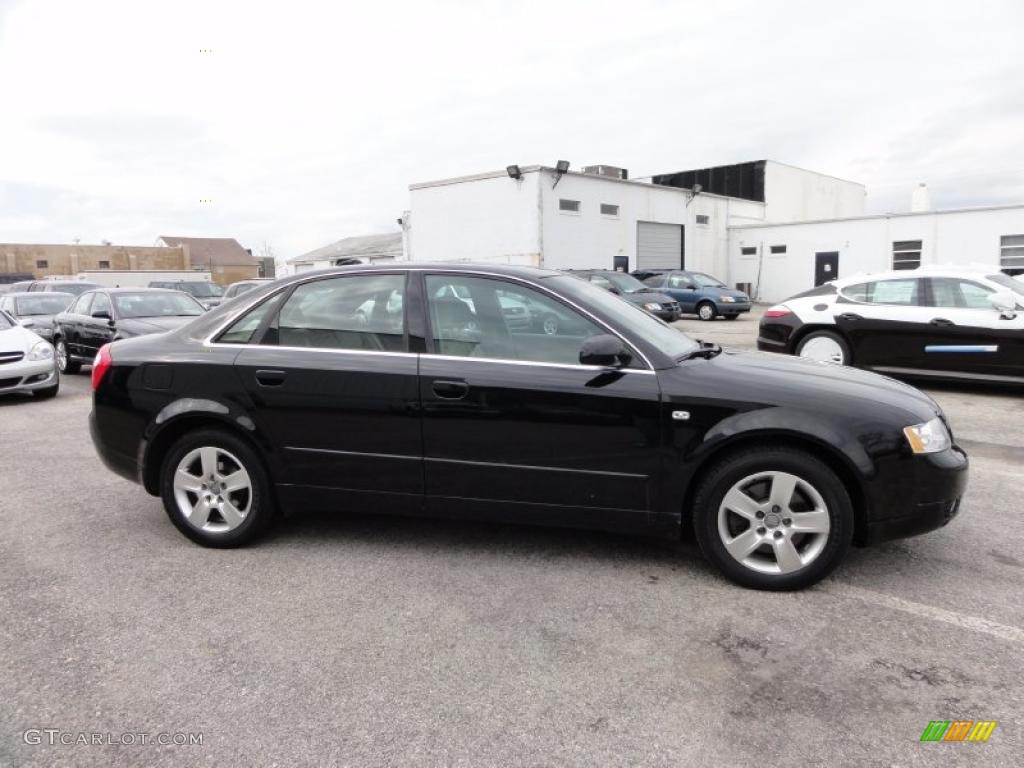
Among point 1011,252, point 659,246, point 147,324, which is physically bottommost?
point 147,324

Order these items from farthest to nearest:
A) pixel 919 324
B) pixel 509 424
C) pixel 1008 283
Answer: pixel 919 324 → pixel 1008 283 → pixel 509 424

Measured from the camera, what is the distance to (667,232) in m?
30.6

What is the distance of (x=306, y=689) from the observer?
2.71 meters

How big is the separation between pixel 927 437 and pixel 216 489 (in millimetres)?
3760

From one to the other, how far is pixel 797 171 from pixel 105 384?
4073cm

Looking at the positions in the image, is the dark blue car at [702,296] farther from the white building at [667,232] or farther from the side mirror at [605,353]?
the side mirror at [605,353]

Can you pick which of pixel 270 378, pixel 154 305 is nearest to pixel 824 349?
pixel 270 378

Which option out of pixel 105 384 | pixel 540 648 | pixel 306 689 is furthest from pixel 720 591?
pixel 105 384

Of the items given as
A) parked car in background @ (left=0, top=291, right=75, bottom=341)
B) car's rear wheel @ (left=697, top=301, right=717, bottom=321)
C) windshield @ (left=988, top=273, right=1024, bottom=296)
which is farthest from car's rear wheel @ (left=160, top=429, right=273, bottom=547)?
car's rear wheel @ (left=697, top=301, right=717, bottom=321)

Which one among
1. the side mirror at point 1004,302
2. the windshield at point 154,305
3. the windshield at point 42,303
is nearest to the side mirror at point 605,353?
the side mirror at point 1004,302

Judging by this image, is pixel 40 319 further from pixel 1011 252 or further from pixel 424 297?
pixel 1011 252

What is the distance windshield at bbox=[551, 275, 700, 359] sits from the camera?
3.77 m

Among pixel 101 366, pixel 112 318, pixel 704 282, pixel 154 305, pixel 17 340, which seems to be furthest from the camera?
pixel 704 282

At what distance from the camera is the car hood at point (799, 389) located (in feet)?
11.1
